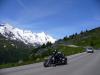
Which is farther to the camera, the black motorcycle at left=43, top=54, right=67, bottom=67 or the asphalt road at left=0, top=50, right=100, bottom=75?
the black motorcycle at left=43, top=54, right=67, bottom=67

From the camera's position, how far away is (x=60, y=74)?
20484 millimetres

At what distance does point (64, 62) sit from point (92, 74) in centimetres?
1566

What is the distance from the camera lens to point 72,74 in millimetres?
19922

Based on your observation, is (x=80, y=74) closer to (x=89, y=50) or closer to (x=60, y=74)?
(x=60, y=74)

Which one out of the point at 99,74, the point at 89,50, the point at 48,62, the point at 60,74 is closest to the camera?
the point at 99,74

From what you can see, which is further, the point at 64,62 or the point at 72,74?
the point at 64,62

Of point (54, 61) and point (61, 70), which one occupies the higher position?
point (54, 61)

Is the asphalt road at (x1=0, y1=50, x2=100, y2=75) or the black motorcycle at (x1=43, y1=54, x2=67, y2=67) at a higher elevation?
the black motorcycle at (x1=43, y1=54, x2=67, y2=67)

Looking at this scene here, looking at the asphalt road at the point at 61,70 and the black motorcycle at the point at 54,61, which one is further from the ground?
the black motorcycle at the point at 54,61

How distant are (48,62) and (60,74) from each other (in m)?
12.8

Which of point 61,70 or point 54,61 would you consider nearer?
point 61,70

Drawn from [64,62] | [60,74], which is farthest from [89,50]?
[60,74]

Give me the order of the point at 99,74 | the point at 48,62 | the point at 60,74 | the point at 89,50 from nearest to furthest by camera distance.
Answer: the point at 99,74
the point at 60,74
the point at 48,62
the point at 89,50

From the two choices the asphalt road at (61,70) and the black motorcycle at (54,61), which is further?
the black motorcycle at (54,61)
